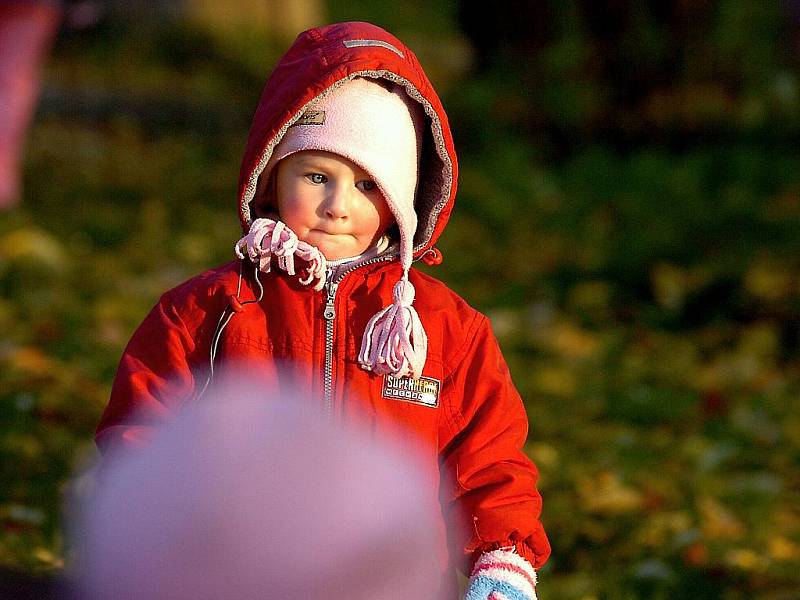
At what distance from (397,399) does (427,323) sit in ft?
0.57

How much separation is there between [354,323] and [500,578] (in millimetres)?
561

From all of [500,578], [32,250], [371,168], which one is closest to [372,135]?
[371,168]

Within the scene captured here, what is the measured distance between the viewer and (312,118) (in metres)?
2.44

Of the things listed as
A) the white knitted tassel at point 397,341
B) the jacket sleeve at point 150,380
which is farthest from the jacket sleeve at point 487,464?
the jacket sleeve at point 150,380

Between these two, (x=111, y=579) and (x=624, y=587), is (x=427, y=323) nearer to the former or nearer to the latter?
(x=111, y=579)

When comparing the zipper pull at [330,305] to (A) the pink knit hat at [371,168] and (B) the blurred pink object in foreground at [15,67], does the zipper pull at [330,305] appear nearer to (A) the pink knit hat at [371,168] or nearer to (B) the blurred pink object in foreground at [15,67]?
(A) the pink knit hat at [371,168]

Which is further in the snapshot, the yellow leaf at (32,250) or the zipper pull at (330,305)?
the yellow leaf at (32,250)

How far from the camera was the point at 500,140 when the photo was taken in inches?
385

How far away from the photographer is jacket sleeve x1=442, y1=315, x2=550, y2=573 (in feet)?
8.02

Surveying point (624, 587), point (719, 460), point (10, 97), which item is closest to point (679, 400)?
point (719, 460)

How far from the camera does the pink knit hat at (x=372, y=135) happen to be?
7.89 ft

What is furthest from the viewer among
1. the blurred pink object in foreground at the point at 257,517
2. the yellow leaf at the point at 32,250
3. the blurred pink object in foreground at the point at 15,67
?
the blurred pink object in foreground at the point at 15,67

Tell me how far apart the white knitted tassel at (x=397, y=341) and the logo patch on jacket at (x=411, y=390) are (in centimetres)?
1

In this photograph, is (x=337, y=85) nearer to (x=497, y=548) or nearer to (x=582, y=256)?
(x=497, y=548)
